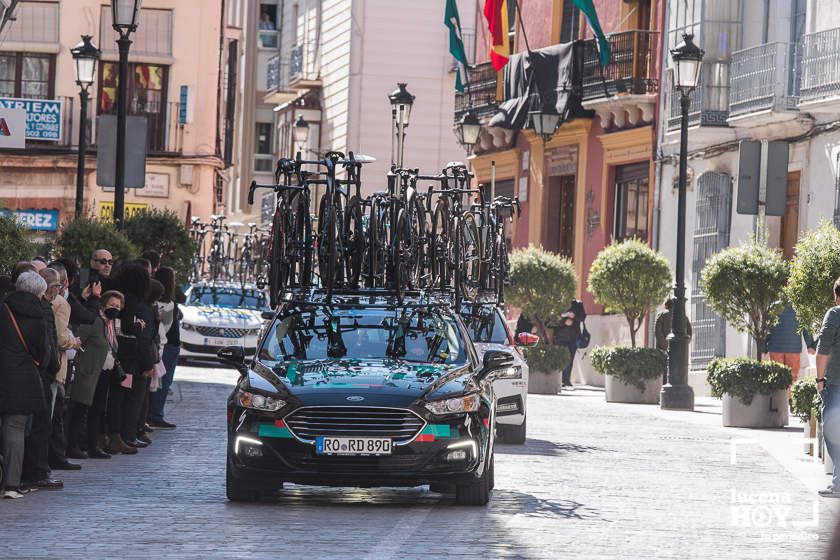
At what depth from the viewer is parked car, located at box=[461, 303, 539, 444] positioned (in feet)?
66.8

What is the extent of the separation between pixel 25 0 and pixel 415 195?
3601 centimetres

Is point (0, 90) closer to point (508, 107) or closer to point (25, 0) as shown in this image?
point (25, 0)

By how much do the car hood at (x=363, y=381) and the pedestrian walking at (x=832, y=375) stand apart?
3.16 metres

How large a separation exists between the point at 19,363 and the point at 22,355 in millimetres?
62

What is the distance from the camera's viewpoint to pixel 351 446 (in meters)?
13.5

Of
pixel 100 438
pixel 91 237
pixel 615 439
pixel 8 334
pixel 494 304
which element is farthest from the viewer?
pixel 91 237

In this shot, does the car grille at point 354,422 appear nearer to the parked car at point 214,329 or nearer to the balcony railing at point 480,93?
the parked car at point 214,329

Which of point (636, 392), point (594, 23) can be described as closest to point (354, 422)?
point (636, 392)

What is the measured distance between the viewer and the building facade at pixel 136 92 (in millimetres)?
51531

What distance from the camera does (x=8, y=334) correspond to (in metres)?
14.0

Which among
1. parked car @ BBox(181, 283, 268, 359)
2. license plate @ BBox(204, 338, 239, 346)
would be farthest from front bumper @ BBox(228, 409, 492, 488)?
license plate @ BBox(204, 338, 239, 346)

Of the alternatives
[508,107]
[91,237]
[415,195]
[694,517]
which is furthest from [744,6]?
[694,517]

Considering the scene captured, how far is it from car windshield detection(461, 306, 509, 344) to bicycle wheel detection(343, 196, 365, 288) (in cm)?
311

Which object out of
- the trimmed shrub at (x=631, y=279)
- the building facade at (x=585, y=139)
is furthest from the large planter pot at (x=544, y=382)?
the building facade at (x=585, y=139)
